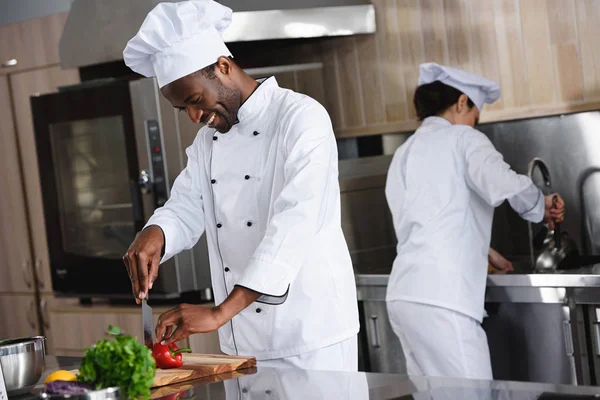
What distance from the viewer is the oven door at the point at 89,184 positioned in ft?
11.1

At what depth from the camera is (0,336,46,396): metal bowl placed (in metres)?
1.62

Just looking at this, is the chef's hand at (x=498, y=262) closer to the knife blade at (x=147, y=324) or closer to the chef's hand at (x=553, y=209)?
the chef's hand at (x=553, y=209)

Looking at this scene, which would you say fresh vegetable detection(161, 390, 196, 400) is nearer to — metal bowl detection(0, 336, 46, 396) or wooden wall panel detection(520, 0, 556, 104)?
metal bowl detection(0, 336, 46, 396)

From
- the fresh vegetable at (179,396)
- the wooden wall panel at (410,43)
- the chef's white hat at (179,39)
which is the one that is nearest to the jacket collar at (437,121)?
the wooden wall panel at (410,43)

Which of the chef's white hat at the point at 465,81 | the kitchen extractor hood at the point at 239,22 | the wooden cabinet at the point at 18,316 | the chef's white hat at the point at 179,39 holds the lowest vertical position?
the wooden cabinet at the point at 18,316

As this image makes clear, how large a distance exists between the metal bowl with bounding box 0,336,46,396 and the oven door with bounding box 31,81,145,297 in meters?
1.71

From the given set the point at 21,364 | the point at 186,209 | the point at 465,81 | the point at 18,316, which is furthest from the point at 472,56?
the point at 18,316

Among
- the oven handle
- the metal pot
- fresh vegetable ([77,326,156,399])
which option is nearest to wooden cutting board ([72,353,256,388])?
fresh vegetable ([77,326,156,399])

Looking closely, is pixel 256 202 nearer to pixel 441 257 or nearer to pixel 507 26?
pixel 441 257

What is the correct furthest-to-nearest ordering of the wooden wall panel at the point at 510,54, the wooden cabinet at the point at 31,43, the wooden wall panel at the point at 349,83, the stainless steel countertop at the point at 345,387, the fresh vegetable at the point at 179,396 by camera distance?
the wooden cabinet at the point at 31,43 < the wooden wall panel at the point at 349,83 < the wooden wall panel at the point at 510,54 < the fresh vegetable at the point at 179,396 < the stainless steel countertop at the point at 345,387

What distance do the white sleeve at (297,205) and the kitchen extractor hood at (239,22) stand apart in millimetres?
1225

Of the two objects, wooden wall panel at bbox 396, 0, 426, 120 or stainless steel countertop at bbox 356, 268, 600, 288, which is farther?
wooden wall panel at bbox 396, 0, 426, 120

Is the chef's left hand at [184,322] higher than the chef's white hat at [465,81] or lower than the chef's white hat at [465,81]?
lower

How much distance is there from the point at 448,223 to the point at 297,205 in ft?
3.68
